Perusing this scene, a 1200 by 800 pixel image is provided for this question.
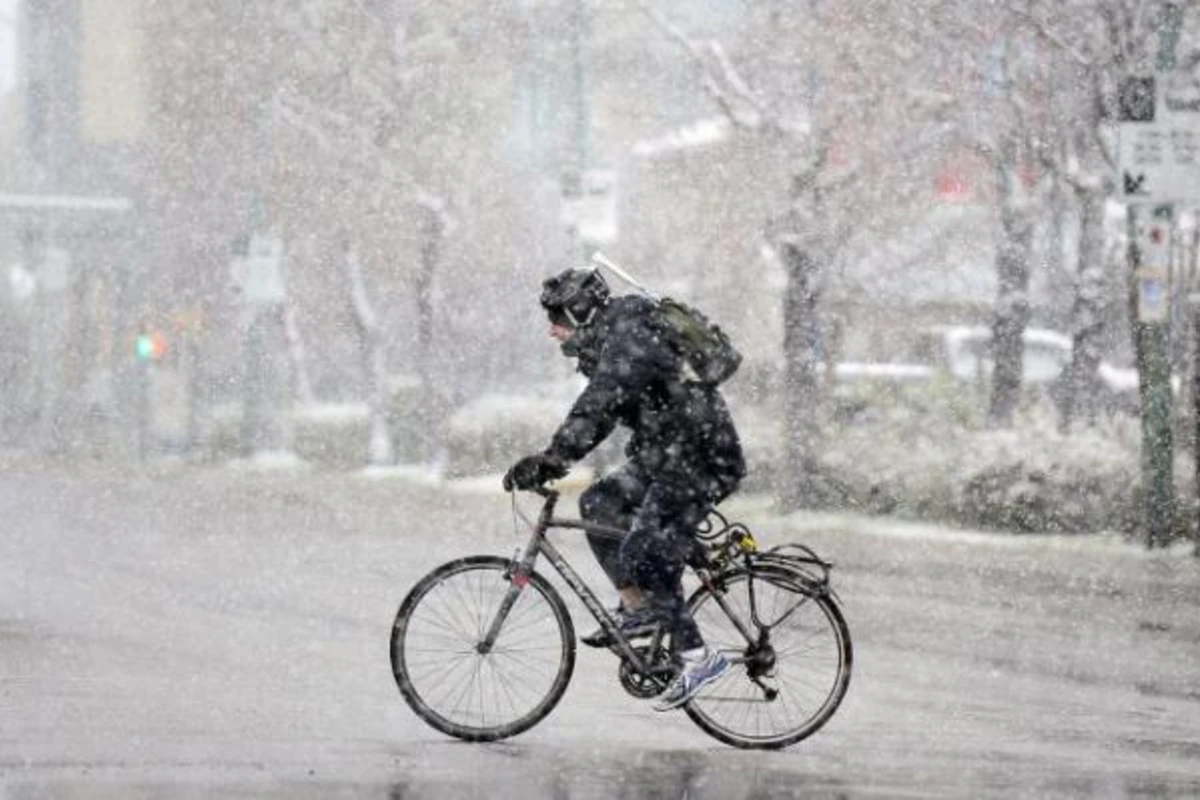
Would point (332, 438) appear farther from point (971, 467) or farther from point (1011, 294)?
point (971, 467)

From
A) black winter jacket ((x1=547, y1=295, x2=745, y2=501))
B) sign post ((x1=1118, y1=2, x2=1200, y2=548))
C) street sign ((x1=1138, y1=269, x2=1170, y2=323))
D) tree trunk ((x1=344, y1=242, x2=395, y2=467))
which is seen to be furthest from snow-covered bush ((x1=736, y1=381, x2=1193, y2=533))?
black winter jacket ((x1=547, y1=295, x2=745, y2=501))

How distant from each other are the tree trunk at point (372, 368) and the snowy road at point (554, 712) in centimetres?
1403

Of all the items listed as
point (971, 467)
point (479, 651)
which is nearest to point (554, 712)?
point (479, 651)

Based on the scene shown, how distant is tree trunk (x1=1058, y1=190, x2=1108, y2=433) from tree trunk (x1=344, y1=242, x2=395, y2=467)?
12.6 meters

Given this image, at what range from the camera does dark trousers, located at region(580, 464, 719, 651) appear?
30.2ft

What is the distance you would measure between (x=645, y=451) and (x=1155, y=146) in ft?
41.8

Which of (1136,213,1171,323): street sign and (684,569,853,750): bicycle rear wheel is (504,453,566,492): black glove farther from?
(1136,213,1171,323): street sign

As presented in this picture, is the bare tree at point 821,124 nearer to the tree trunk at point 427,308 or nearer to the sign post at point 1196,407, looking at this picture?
the sign post at point 1196,407

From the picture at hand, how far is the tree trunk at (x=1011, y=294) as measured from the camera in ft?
95.0

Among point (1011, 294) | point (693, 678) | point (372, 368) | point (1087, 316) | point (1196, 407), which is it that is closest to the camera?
point (693, 678)

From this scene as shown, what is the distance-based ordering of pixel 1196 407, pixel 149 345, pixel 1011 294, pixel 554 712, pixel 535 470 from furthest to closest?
pixel 149 345 < pixel 1011 294 < pixel 1196 407 < pixel 554 712 < pixel 535 470

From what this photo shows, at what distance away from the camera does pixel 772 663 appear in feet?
31.2

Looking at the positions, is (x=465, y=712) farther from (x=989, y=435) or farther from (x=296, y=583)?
(x=989, y=435)

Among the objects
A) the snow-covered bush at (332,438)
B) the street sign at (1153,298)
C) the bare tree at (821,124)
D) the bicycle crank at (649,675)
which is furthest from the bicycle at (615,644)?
the snow-covered bush at (332,438)
